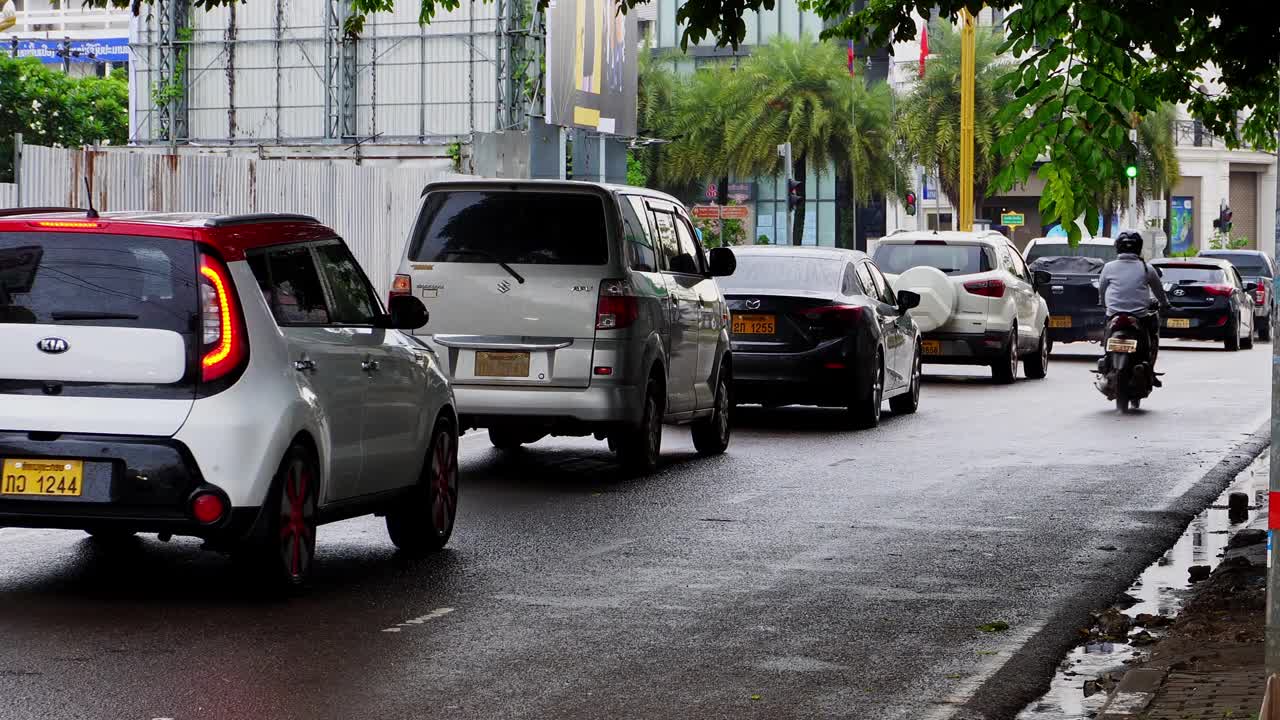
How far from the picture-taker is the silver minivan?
507 inches

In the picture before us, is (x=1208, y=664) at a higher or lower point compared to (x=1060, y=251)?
lower

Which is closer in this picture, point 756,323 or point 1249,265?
point 756,323

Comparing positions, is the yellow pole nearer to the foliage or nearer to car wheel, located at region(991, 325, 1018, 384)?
car wheel, located at region(991, 325, 1018, 384)

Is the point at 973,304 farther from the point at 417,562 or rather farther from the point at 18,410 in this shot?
the point at 18,410

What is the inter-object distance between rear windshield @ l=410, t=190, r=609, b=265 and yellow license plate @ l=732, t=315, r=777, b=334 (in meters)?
5.06

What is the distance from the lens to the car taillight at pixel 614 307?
12.8 m

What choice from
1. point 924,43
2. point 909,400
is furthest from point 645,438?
point 924,43

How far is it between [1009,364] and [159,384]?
731 inches

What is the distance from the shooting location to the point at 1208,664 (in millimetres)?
7188

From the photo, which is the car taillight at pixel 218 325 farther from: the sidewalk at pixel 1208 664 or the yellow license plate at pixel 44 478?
the sidewalk at pixel 1208 664

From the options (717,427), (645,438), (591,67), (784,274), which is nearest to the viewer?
(645,438)

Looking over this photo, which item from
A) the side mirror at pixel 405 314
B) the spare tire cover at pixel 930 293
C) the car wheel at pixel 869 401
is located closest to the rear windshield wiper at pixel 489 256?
the side mirror at pixel 405 314

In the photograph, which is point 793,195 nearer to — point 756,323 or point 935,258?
point 935,258

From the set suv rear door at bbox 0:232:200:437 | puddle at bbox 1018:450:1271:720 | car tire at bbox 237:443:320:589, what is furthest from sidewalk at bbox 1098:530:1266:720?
suv rear door at bbox 0:232:200:437
